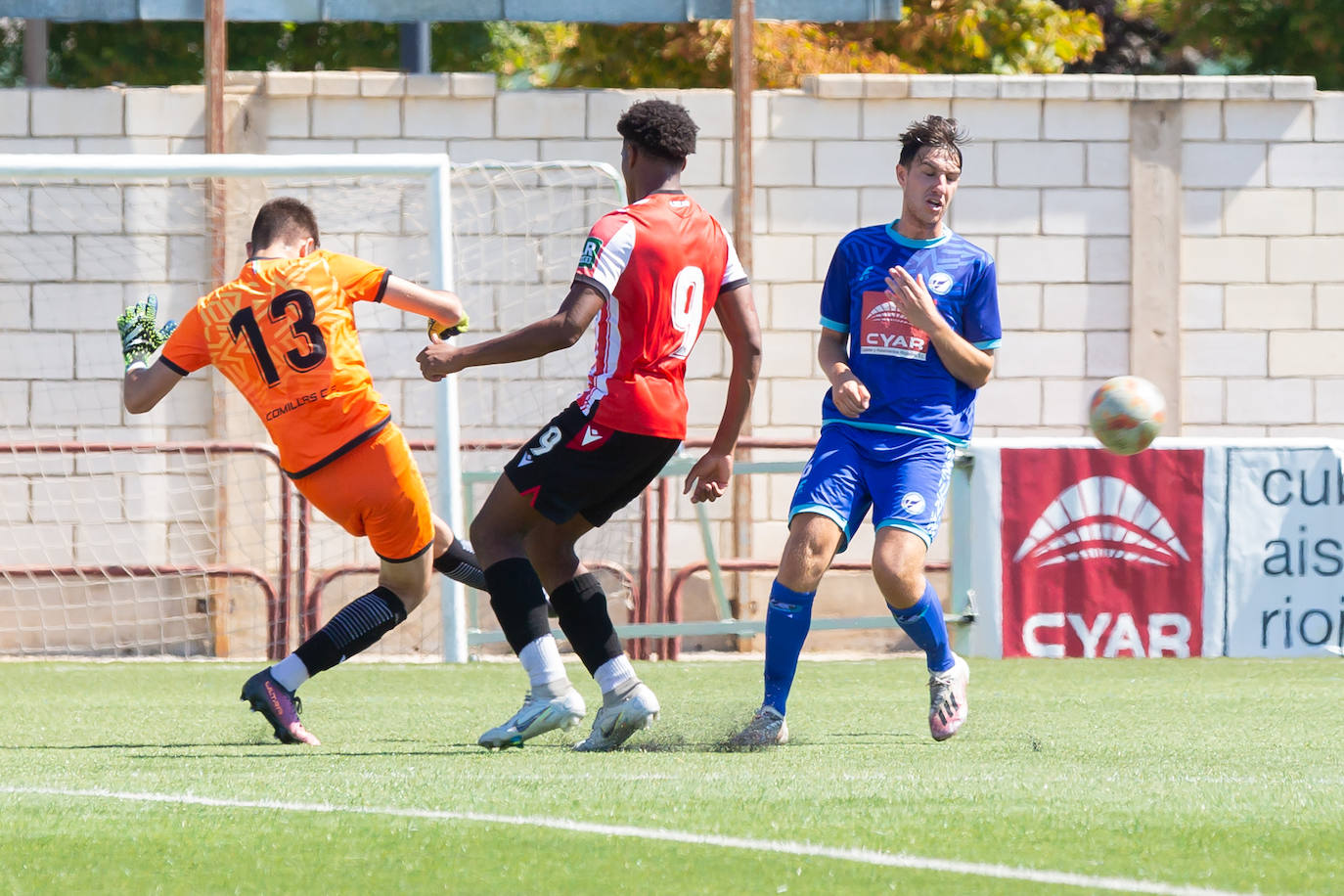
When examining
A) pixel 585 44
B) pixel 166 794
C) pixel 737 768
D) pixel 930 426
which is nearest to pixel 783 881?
pixel 737 768

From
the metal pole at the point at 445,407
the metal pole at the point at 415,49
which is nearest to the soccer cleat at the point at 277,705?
the metal pole at the point at 445,407

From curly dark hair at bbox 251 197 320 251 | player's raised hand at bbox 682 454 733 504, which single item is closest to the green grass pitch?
player's raised hand at bbox 682 454 733 504

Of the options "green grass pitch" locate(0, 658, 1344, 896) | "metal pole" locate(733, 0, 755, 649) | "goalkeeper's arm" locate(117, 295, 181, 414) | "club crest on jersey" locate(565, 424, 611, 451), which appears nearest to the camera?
"green grass pitch" locate(0, 658, 1344, 896)

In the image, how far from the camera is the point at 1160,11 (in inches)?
807

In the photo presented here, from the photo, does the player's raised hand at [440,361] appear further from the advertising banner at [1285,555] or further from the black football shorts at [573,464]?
the advertising banner at [1285,555]

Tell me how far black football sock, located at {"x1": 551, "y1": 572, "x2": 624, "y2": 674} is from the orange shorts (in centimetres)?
74

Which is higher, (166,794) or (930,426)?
(930,426)

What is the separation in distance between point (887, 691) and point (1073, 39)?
11109 mm

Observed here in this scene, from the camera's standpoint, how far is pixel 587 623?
5520mm

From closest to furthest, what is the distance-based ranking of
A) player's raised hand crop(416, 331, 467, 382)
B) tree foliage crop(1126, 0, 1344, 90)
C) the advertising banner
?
1. player's raised hand crop(416, 331, 467, 382)
2. the advertising banner
3. tree foliage crop(1126, 0, 1344, 90)

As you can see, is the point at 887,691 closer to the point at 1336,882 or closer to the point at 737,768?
the point at 737,768

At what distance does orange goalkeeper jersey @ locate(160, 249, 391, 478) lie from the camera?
231 inches

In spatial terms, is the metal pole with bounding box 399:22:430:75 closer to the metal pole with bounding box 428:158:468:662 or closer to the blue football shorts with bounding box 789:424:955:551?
the metal pole with bounding box 428:158:468:662

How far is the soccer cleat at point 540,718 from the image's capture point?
17.7ft
